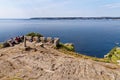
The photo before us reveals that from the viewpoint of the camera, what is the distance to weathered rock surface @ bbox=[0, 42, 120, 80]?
34.2 meters

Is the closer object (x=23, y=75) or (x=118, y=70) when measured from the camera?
(x=23, y=75)

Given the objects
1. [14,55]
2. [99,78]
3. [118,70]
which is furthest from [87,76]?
[14,55]

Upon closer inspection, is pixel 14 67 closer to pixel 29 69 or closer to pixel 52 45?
pixel 29 69

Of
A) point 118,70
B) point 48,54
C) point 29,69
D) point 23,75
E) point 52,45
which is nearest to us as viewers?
point 23,75

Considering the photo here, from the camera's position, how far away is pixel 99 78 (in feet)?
113

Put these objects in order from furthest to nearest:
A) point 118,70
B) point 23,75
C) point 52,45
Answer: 1. point 52,45
2. point 118,70
3. point 23,75

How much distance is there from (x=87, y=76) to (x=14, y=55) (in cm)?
1639

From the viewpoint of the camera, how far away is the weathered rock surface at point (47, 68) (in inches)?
1345

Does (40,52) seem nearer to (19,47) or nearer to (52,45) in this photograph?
(19,47)

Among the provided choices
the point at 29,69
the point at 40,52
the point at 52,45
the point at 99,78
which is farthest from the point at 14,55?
the point at 99,78

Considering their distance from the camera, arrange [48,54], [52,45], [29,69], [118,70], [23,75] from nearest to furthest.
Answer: [23,75] → [29,69] → [118,70] → [48,54] → [52,45]

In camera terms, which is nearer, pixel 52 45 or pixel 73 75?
pixel 73 75

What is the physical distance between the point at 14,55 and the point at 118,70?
20082 millimetres

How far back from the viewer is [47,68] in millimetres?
37438
